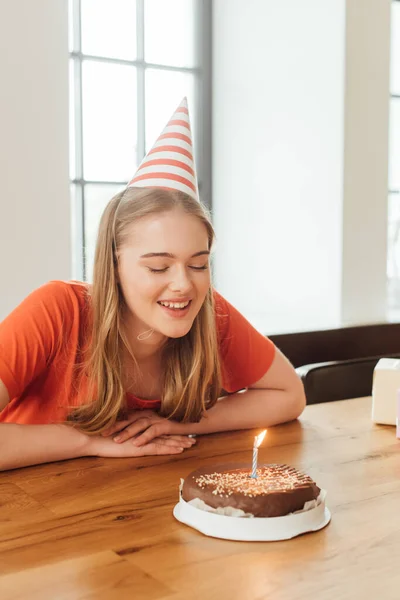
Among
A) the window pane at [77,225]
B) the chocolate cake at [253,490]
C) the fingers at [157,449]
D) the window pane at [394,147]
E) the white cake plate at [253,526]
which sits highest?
the window pane at [394,147]

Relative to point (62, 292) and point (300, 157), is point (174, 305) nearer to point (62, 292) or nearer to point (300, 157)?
point (62, 292)

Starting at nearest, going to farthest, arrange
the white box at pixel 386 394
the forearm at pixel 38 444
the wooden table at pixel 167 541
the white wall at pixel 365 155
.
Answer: the wooden table at pixel 167 541 → the forearm at pixel 38 444 → the white box at pixel 386 394 → the white wall at pixel 365 155

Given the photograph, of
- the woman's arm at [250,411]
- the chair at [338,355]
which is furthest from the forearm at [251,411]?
the chair at [338,355]

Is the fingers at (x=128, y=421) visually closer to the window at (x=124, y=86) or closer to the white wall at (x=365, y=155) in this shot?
the window at (x=124, y=86)

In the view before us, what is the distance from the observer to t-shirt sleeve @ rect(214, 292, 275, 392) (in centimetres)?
178

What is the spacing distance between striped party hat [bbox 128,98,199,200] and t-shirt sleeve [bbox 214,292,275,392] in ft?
1.11

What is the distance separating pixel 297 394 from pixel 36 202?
115 cm

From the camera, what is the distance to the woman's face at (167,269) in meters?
1.43

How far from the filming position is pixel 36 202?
8.12 ft

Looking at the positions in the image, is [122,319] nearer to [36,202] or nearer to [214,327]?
[214,327]

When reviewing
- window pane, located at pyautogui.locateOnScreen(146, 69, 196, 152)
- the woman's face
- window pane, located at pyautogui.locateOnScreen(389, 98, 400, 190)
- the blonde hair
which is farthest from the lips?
window pane, located at pyautogui.locateOnScreen(389, 98, 400, 190)

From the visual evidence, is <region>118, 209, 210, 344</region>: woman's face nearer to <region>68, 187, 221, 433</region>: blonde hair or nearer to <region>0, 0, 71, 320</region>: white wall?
<region>68, 187, 221, 433</region>: blonde hair

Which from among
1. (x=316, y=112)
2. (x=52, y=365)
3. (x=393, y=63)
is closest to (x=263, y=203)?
→ (x=316, y=112)

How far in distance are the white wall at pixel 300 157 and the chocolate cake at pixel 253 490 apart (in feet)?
5.74
